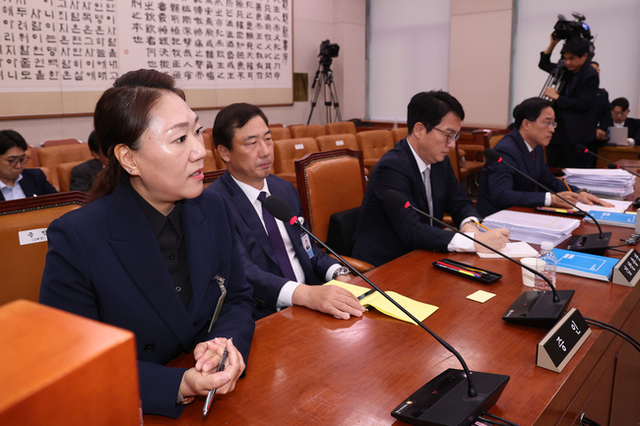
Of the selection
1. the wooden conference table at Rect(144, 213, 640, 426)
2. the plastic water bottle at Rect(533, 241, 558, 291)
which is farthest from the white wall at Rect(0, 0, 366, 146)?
the wooden conference table at Rect(144, 213, 640, 426)

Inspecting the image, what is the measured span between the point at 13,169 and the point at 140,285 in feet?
8.34

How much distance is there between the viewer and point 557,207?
2500 mm

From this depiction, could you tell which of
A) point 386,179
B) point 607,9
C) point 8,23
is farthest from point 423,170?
point 607,9

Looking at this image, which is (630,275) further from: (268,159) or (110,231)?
(110,231)

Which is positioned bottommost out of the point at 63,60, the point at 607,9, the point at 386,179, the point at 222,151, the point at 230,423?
the point at 230,423

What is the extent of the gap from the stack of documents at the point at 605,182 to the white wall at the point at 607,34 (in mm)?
4064

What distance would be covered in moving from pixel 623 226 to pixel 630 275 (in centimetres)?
78

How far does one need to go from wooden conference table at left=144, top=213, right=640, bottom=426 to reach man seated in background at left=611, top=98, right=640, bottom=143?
498 centimetres

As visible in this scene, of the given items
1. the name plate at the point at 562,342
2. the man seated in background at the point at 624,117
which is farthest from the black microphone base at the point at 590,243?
the man seated in background at the point at 624,117

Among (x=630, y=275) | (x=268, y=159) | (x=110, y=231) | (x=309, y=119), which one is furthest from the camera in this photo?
(x=309, y=119)

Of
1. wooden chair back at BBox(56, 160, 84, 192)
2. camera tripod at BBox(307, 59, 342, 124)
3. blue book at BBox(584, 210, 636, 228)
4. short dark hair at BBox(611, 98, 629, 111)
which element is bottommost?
blue book at BBox(584, 210, 636, 228)

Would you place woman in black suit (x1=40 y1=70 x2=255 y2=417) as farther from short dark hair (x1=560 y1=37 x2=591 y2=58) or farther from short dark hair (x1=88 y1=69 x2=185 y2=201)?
short dark hair (x1=560 y1=37 x2=591 y2=58)

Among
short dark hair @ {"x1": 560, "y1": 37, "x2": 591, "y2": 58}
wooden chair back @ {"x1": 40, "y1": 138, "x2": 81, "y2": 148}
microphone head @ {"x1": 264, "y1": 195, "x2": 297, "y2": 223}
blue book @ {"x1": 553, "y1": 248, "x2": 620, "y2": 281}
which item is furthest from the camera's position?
wooden chair back @ {"x1": 40, "y1": 138, "x2": 81, "y2": 148}

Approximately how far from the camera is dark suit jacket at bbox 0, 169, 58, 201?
3119 mm
